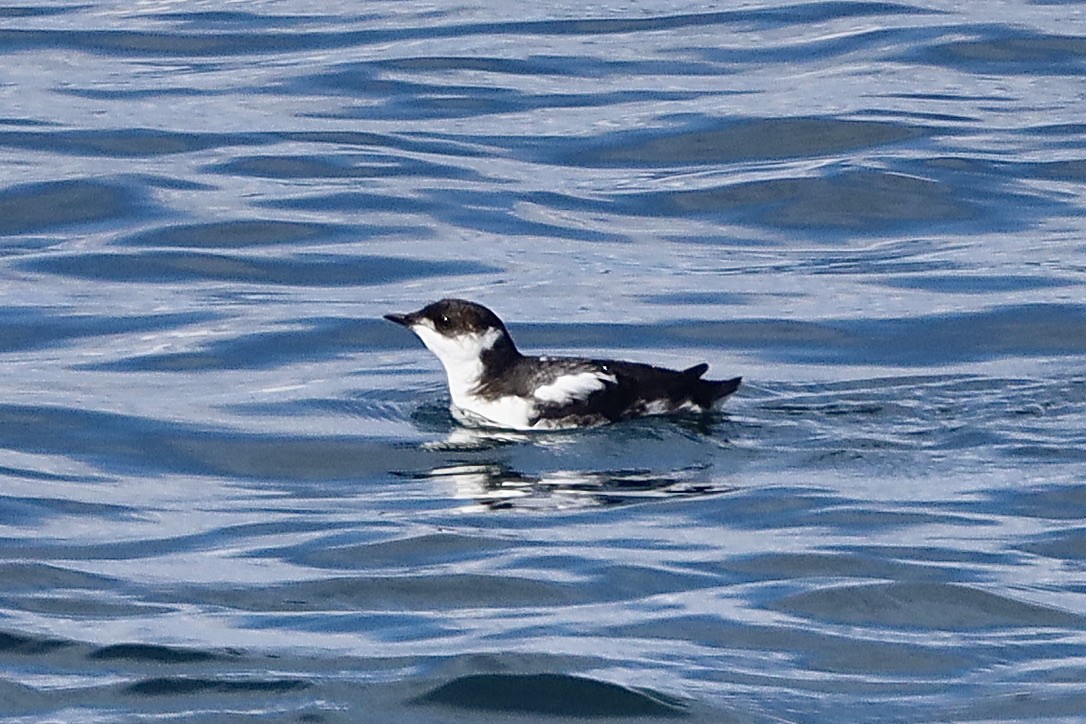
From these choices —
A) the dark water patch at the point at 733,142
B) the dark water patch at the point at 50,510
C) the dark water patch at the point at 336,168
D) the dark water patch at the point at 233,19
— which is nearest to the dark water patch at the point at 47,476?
the dark water patch at the point at 50,510

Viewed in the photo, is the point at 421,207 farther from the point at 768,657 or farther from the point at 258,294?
the point at 768,657

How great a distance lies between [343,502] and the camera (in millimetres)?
11094

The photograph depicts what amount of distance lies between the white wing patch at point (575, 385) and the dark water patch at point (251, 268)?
14.2 feet

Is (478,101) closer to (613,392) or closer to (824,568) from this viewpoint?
(613,392)

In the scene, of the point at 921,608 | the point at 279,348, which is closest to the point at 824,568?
the point at 921,608

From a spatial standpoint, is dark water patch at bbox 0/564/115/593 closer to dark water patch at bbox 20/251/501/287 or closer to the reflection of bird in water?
the reflection of bird in water

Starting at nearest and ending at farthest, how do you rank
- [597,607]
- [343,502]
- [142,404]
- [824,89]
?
1. [597,607]
2. [343,502]
3. [142,404]
4. [824,89]

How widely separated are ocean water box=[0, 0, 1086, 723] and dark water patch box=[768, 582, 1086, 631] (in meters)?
0.02

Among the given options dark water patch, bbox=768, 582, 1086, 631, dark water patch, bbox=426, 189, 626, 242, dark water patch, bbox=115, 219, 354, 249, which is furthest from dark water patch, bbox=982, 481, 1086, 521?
dark water patch, bbox=115, 219, 354, 249

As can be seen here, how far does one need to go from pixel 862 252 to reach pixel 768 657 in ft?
30.2

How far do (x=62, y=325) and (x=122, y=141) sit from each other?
6350 mm

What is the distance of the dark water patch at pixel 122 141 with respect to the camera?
2086cm

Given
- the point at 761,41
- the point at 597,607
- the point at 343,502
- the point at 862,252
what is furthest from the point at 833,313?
the point at 761,41

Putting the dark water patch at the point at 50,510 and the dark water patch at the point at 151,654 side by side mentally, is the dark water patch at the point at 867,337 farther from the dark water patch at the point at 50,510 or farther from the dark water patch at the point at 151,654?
the dark water patch at the point at 151,654
